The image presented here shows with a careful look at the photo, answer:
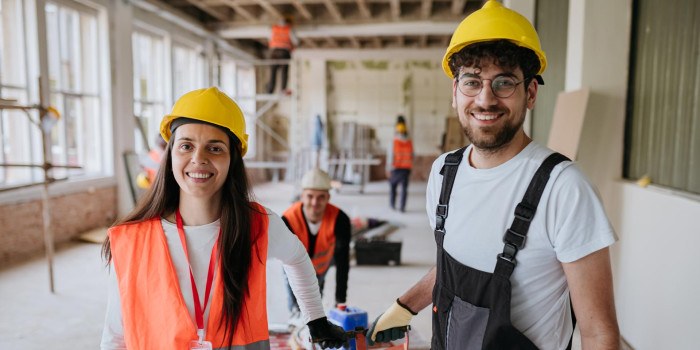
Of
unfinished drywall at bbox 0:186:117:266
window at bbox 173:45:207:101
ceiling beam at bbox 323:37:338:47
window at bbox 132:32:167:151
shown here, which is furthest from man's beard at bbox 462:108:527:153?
ceiling beam at bbox 323:37:338:47

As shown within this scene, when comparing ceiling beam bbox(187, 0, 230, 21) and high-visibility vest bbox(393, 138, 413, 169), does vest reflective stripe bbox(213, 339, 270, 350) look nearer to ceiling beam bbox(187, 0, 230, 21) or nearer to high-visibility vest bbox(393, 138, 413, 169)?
high-visibility vest bbox(393, 138, 413, 169)

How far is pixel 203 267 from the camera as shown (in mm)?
1740

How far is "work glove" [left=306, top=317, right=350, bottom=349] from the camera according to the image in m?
2.04

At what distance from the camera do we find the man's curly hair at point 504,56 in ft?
4.92

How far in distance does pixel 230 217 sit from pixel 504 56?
1.14m

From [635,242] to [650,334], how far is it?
661mm

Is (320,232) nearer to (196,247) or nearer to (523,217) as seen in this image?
(196,247)

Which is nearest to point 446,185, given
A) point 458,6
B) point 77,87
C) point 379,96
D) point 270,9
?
point 77,87

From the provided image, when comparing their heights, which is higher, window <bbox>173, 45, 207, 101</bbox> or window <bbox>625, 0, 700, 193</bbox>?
window <bbox>173, 45, 207, 101</bbox>

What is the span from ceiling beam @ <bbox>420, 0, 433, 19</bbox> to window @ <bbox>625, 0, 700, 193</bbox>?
6585 mm

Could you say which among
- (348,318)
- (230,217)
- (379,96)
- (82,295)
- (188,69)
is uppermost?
(188,69)

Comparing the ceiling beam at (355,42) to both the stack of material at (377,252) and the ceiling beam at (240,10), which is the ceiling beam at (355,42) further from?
the stack of material at (377,252)

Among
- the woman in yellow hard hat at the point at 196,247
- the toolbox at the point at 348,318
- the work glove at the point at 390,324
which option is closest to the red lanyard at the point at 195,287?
the woman in yellow hard hat at the point at 196,247

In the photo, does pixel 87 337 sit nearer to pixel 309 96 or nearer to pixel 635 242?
pixel 635 242
